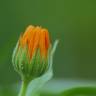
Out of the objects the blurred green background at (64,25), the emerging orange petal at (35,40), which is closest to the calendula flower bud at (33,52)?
the emerging orange petal at (35,40)

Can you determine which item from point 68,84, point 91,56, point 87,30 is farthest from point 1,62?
point 87,30

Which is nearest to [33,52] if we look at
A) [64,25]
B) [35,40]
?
[35,40]

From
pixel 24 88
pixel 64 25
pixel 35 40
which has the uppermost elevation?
pixel 64 25

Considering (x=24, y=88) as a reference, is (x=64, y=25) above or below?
above

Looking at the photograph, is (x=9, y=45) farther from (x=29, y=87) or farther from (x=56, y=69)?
(x=56, y=69)

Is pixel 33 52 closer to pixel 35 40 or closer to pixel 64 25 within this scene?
pixel 35 40

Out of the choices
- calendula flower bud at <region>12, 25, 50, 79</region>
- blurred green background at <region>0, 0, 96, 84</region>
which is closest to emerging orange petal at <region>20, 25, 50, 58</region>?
calendula flower bud at <region>12, 25, 50, 79</region>

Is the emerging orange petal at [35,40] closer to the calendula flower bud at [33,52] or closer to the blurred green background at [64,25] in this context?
the calendula flower bud at [33,52]
